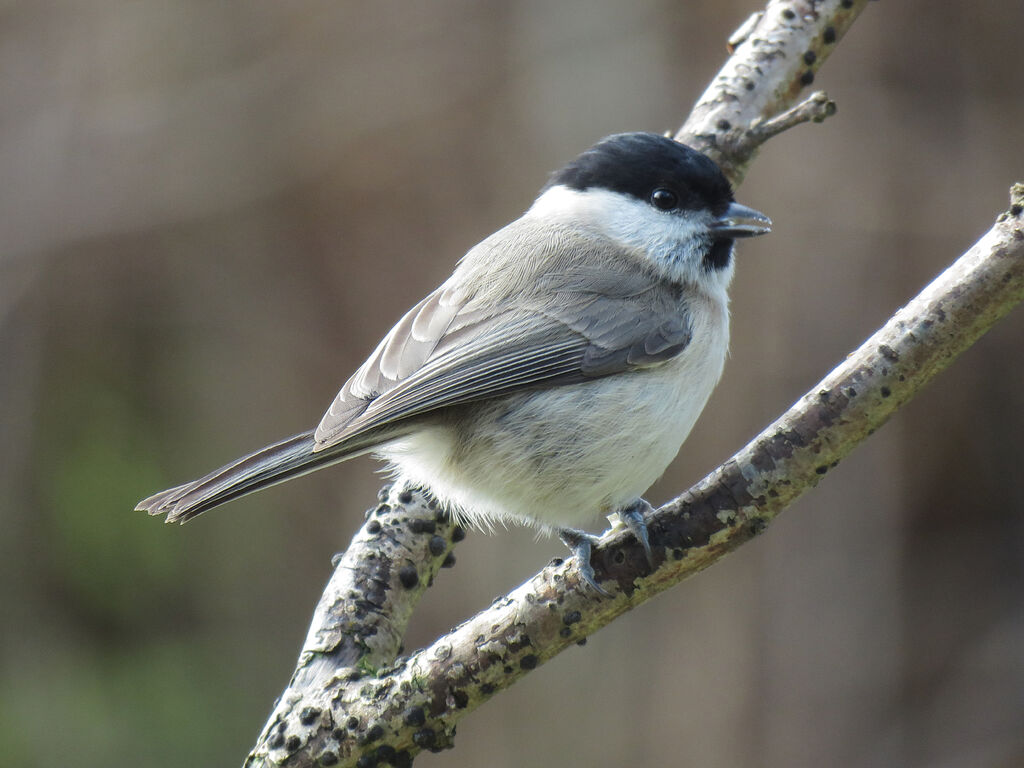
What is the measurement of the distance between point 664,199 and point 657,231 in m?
0.09

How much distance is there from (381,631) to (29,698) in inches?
111

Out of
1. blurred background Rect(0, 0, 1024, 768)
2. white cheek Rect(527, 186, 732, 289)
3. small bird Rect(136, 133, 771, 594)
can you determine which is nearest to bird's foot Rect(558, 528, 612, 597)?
small bird Rect(136, 133, 771, 594)

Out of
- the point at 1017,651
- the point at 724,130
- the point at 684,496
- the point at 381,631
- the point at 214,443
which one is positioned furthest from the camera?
the point at 214,443

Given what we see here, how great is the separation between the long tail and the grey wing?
0.19 ft

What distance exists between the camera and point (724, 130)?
9.64 ft

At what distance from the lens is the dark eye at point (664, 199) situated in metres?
2.70

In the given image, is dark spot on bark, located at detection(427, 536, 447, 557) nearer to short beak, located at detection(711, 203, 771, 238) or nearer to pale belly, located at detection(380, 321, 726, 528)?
pale belly, located at detection(380, 321, 726, 528)

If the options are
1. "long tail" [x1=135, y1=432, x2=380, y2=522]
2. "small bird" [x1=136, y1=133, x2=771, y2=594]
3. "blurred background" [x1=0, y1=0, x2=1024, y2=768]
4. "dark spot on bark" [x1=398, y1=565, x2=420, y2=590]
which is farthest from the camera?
"blurred background" [x1=0, y1=0, x2=1024, y2=768]

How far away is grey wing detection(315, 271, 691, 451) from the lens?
2.30m

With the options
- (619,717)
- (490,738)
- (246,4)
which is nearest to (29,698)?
(490,738)

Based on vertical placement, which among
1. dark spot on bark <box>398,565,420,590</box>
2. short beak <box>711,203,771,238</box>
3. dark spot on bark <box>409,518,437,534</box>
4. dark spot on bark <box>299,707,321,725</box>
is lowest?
dark spot on bark <box>299,707,321,725</box>

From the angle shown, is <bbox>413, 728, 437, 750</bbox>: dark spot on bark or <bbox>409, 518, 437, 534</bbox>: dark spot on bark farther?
<bbox>409, 518, 437, 534</bbox>: dark spot on bark

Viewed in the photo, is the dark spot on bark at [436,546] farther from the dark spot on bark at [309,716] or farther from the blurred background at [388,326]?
the blurred background at [388,326]

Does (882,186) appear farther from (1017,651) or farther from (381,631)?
(381,631)
